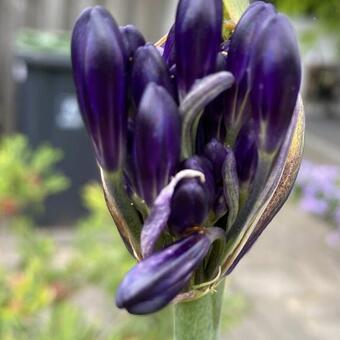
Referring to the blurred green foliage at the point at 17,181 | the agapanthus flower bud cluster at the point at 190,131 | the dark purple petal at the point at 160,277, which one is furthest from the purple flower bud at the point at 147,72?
the blurred green foliage at the point at 17,181

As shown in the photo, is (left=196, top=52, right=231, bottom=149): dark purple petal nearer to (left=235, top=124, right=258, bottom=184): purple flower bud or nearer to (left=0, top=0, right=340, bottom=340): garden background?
Answer: (left=235, top=124, right=258, bottom=184): purple flower bud

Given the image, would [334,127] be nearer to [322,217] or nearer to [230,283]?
[322,217]

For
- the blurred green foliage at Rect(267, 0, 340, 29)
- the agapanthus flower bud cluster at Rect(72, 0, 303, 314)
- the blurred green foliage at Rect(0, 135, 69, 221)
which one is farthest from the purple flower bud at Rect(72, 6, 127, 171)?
the blurred green foliage at Rect(267, 0, 340, 29)

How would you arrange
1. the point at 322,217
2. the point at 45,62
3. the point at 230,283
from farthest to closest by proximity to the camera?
the point at 322,217 < the point at 45,62 < the point at 230,283

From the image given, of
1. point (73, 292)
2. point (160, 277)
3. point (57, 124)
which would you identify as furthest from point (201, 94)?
point (57, 124)

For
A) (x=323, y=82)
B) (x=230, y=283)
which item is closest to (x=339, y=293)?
(x=230, y=283)
